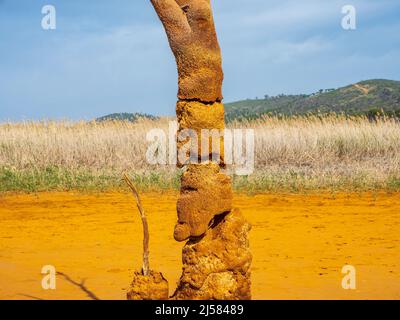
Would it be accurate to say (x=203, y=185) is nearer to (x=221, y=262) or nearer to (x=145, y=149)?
(x=221, y=262)

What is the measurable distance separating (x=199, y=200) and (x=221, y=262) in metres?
0.46

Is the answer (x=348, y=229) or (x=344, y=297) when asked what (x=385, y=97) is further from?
(x=344, y=297)

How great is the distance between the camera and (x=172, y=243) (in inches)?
340

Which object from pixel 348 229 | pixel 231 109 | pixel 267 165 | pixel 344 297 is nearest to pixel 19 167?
pixel 267 165

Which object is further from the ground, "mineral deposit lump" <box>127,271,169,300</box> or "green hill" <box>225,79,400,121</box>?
"green hill" <box>225,79,400,121</box>

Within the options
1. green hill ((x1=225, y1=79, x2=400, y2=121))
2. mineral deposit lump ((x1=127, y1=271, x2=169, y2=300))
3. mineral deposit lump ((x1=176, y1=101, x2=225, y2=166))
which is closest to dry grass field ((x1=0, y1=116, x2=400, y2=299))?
mineral deposit lump ((x1=127, y1=271, x2=169, y2=300))

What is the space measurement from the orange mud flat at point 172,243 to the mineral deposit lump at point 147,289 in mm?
1180

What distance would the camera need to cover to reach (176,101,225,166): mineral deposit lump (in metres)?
4.61

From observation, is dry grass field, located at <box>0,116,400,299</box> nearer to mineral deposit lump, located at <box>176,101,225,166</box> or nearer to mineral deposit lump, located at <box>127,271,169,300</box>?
mineral deposit lump, located at <box>127,271,169,300</box>

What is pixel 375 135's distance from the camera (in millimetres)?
17922

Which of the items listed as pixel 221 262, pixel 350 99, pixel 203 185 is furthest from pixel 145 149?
pixel 350 99

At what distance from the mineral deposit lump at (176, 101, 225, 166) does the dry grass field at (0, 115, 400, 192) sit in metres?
9.32

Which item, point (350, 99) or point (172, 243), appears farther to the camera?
point (350, 99)

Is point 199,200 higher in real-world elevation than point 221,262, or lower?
higher
